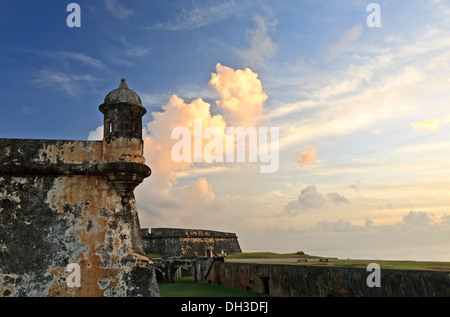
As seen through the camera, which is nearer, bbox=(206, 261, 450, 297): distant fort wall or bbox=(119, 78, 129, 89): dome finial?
bbox=(206, 261, 450, 297): distant fort wall

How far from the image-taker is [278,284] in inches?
527

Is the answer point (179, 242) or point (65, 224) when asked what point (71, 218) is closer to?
point (65, 224)

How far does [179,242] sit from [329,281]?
18.9 meters

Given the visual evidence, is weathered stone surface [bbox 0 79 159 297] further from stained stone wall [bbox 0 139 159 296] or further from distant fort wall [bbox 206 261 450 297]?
distant fort wall [bbox 206 261 450 297]

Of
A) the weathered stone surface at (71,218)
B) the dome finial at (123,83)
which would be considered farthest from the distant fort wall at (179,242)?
the dome finial at (123,83)

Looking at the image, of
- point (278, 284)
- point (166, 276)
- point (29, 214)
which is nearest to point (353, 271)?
point (278, 284)

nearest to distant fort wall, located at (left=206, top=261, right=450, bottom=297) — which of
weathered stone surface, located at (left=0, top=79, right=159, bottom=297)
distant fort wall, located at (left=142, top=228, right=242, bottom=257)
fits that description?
weathered stone surface, located at (left=0, top=79, right=159, bottom=297)

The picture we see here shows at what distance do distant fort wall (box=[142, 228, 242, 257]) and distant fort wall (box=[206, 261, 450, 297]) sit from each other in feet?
36.4

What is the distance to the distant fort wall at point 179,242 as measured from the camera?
2830 centimetres

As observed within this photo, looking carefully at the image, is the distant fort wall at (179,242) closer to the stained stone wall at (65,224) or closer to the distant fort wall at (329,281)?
the distant fort wall at (329,281)

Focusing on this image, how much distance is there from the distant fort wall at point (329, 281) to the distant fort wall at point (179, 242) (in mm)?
11095

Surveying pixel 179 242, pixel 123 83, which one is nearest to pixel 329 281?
pixel 123 83

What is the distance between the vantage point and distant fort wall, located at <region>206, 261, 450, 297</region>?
810 cm

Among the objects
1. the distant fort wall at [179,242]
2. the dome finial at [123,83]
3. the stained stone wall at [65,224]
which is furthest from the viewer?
the distant fort wall at [179,242]
